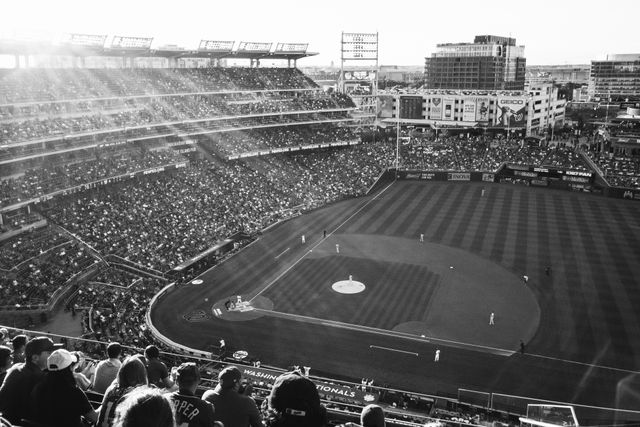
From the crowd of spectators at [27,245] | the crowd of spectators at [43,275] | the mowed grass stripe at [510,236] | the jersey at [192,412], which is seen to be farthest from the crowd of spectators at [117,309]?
the mowed grass stripe at [510,236]

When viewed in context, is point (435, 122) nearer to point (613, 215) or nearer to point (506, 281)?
point (613, 215)

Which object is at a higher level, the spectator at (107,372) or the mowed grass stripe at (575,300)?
the spectator at (107,372)

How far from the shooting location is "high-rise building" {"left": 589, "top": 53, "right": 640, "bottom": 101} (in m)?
178

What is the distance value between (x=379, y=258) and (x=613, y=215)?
89.5ft

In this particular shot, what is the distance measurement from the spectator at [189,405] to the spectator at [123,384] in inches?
16.1

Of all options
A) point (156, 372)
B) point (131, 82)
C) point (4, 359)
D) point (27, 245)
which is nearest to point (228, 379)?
point (156, 372)

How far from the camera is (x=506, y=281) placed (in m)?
37.2

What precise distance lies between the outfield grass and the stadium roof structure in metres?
29.4

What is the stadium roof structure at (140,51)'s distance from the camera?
175 feet

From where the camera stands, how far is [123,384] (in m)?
5.59

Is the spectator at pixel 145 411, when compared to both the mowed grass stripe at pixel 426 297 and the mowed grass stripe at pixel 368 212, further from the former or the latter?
the mowed grass stripe at pixel 368 212

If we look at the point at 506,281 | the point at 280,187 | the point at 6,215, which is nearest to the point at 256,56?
the point at 280,187

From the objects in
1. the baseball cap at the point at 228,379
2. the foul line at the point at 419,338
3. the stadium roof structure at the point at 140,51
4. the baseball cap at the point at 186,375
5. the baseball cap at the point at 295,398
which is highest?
the stadium roof structure at the point at 140,51

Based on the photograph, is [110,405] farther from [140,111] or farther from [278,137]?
[278,137]
